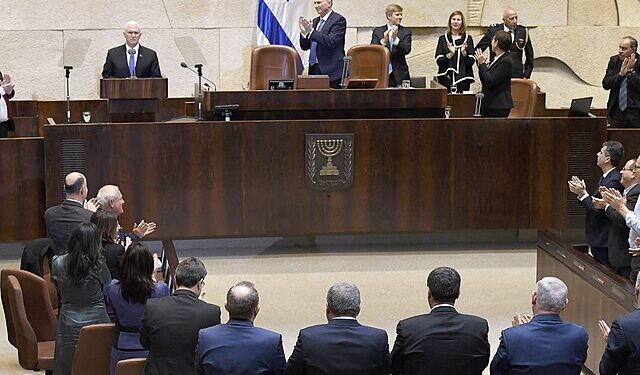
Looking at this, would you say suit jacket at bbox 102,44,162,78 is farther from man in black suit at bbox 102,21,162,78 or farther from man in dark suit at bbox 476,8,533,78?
man in dark suit at bbox 476,8,533,78

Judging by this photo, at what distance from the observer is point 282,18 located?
45.5 ft

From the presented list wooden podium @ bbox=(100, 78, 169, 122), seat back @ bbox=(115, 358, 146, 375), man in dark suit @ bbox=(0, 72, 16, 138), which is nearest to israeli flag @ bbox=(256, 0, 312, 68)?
wooden podium @ bbox=(100, 78, 169, 122)

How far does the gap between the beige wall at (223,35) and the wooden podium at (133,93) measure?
324 centimetres

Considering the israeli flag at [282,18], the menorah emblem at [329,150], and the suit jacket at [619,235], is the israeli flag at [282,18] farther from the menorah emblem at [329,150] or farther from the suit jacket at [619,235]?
the suit jacket at [619,235]

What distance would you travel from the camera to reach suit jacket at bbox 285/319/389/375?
16.8ft

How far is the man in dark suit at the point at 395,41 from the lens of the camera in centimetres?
1257

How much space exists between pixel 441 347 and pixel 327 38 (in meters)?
6.84

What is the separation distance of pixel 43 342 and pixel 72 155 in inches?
125

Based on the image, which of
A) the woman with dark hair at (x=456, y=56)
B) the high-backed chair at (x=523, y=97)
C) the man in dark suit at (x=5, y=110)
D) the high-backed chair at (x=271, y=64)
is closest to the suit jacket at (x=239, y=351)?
the man in dark suit at (x=5, y=110)

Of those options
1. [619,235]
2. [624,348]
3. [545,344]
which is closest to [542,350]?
[545,344]

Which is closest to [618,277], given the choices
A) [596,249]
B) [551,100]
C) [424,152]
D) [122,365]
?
[596,249]

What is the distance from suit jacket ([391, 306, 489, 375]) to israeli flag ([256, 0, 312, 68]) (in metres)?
8.87

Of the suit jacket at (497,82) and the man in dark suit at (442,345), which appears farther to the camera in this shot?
the suit jacket at (497,82)

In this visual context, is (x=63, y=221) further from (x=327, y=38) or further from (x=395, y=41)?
(x=395, y=41)
